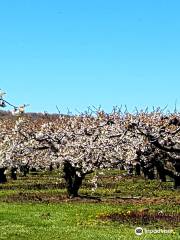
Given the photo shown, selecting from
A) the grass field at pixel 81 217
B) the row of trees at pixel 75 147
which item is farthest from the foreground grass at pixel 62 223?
the row of trees at pixel 75 147

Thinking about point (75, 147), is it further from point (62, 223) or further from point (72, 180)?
point (62, 223)

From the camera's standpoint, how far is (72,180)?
1880 inches

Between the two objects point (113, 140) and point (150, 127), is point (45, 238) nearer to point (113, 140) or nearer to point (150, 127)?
point (150, 127)

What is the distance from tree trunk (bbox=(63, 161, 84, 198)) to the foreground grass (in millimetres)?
6750

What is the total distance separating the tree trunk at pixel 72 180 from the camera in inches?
1763

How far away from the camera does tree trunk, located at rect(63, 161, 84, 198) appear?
4478 cm

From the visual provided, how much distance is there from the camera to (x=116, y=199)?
42.2m

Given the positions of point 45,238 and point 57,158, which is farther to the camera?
point 57,158

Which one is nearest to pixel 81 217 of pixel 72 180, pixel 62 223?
pixel 62 223

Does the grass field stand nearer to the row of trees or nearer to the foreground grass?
the foreground grass

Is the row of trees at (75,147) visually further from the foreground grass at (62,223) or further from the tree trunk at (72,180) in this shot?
the foreground grass at (62,223)

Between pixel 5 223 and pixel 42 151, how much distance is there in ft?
72.7

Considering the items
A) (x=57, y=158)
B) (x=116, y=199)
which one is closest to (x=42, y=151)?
(x=57, y=158)

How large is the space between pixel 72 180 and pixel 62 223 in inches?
795
